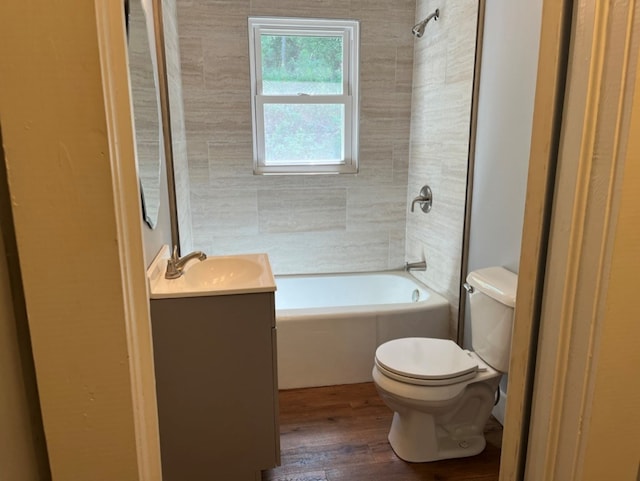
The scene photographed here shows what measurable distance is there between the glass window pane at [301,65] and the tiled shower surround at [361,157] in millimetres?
151

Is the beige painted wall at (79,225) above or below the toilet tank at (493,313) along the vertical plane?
above

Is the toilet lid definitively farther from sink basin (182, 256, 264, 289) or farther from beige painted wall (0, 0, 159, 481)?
beige painted wall (0, 0, 159, 481)

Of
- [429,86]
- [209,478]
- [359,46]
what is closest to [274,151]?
[359,46]

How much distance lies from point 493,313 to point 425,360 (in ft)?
1.15

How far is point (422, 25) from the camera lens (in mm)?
2826

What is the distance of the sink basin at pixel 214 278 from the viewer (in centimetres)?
156

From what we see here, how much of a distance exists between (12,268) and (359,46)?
Answer: 2.84 metres

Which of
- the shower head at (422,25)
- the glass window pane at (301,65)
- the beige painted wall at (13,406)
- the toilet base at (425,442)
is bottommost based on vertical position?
the toilet base at (425,442)

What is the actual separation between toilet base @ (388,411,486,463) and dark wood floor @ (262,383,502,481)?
0.03m

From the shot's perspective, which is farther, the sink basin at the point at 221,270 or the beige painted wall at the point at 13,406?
the sink basin at the point at 221,270

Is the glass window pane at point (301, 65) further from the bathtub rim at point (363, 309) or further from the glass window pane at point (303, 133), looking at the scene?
the bathtub rim at point (363, 309)

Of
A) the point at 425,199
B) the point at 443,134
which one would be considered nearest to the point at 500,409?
the point at 425,199

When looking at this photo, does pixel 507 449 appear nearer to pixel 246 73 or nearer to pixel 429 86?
pixel 429 86

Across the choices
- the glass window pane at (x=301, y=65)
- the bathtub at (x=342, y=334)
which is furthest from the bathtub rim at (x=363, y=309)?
the glass window pane at (x=301, y=65)
